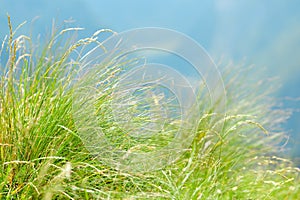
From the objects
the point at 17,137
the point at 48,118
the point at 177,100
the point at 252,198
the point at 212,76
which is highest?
the point at 212,76

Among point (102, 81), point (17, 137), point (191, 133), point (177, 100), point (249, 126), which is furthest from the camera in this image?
point (249, 126)

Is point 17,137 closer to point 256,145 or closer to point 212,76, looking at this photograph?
point 212,76

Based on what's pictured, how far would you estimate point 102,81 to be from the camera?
299 centimetres

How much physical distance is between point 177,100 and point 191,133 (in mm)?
340

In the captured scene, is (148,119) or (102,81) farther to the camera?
(148,119)

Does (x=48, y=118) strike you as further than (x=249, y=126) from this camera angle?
No

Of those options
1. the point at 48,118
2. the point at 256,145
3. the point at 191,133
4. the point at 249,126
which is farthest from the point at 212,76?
the point at 48,118

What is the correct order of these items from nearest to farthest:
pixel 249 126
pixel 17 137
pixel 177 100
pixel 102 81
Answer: pixel 17 137 → pixel 102 81 → pixel 177 100 → pixel 249 126

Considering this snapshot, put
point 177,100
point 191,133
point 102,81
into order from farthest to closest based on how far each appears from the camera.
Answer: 1. point 177,100
2. point 191,133
3. point 102,81

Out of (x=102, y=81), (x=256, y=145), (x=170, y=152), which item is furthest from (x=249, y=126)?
(x=102, y=81)

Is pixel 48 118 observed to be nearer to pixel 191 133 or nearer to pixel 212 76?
pixel 191 133

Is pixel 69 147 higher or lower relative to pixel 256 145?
lower

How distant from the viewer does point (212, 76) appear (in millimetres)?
3707

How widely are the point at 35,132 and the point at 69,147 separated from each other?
0.23 m
